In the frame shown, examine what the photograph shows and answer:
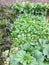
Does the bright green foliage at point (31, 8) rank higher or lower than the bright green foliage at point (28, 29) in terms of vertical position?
higher

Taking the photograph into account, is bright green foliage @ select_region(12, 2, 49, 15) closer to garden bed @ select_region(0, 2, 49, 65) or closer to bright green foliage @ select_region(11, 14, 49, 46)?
garden bed @ select_region(0, 2, 49, 65)

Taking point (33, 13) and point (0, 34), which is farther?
point (33, 13)

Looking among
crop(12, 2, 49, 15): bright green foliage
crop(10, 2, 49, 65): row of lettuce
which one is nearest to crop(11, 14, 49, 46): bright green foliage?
crop(10, 2, 49, 65): row of lettuce

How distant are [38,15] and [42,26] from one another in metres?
1.01

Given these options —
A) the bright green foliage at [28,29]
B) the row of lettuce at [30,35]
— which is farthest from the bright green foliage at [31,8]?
the bright green foliage at [28,29]

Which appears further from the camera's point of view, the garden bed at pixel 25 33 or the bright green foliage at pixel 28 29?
the bright green foliage at pixel 28 29

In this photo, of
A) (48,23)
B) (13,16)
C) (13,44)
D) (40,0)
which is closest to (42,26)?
(48,23)

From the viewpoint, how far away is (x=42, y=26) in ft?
19.7

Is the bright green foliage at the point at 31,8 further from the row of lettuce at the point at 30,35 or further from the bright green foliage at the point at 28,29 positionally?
the bright green foliage at the point at 28,29

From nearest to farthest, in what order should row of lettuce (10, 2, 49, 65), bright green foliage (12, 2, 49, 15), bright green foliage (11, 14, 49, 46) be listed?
row of lettuce (10, 2, 49, 65)
bright green foliage (11, 14, 49, 46)
bright green foliage (12, 2, 49, 15)

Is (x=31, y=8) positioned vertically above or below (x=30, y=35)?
above

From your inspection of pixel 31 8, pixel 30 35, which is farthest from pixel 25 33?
pixel 31 8

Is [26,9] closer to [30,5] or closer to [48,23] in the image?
[30,5]

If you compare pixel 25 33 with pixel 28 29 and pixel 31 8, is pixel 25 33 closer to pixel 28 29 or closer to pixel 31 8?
pixel 28 29
